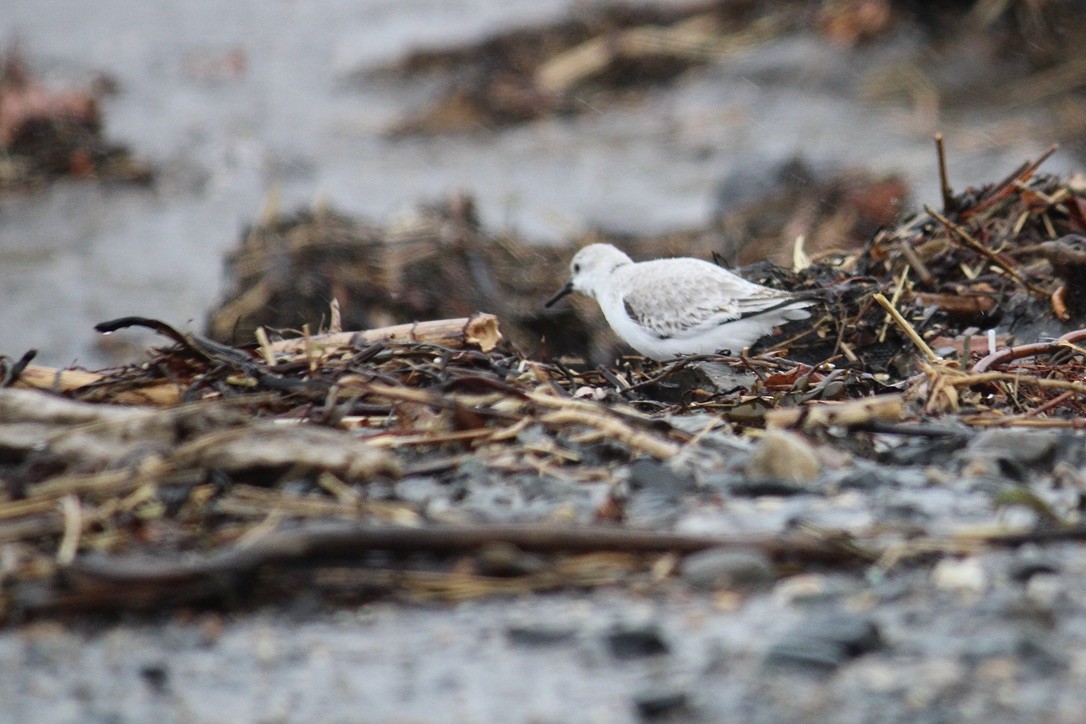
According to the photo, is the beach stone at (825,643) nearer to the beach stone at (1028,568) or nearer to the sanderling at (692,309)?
the beach stone at (1028,568)

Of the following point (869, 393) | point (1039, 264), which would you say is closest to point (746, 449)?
point (869, 393)

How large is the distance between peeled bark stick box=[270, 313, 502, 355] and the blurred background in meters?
3.31

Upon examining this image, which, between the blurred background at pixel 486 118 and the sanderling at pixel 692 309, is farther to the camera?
the blurred background at pixel 486 118

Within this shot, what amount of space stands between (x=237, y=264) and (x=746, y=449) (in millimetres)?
4102

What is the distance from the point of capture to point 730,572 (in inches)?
98.0

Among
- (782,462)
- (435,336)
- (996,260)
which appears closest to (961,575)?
(782,462)

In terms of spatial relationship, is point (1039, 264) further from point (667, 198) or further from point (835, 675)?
point (667, 198)

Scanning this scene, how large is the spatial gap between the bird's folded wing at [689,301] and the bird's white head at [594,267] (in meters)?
0.55

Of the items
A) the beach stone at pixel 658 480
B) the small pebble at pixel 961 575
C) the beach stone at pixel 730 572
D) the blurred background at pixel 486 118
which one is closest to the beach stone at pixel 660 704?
the beach stone at pixel 730 572

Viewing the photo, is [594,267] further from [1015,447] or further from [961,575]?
[961,575]

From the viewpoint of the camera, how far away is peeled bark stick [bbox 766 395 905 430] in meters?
3.26

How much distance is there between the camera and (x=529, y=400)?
3.39 meters

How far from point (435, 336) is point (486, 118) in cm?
756

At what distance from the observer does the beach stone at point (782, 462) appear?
2.99 m
